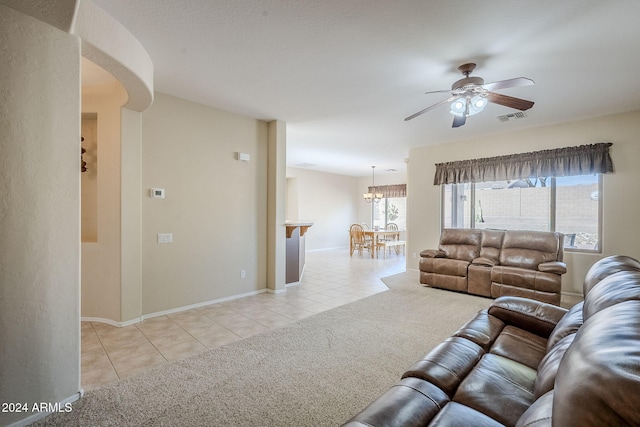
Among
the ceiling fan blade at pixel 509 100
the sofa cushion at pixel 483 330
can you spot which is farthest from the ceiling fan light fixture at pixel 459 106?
the sofa cushion at pixel 483 330

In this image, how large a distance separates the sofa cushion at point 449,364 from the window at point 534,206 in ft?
13.7

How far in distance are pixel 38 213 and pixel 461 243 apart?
5.29m

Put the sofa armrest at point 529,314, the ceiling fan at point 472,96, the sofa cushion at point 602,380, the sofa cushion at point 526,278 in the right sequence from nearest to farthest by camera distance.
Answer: the sofa cushion at point 602,380, the sofa armrest at point 529,314, the ceiling fan at point 472,96, the sofa cushion at point 526,278

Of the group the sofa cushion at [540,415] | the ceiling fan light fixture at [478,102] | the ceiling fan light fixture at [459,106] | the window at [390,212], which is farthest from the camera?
the window at [390,212]

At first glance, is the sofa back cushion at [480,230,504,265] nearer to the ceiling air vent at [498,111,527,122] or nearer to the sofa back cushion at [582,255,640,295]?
the ceiling air vent at [498,111,527,122]

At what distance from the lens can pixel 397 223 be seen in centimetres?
1034

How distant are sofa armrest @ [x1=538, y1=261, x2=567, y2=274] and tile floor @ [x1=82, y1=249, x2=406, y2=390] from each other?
2.17 m

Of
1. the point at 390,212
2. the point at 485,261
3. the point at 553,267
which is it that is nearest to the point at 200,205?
the point at 485,261

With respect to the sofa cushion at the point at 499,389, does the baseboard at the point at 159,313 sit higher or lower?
lower

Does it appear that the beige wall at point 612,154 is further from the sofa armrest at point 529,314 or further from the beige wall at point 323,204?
the beige wall at point 323,204

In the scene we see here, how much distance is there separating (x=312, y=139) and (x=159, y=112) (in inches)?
111

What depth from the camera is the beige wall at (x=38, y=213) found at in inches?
63.8

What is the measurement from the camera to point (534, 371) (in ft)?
4.91

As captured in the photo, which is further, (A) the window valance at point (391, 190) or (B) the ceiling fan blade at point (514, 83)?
(A) the window valance at point (391, 190)
